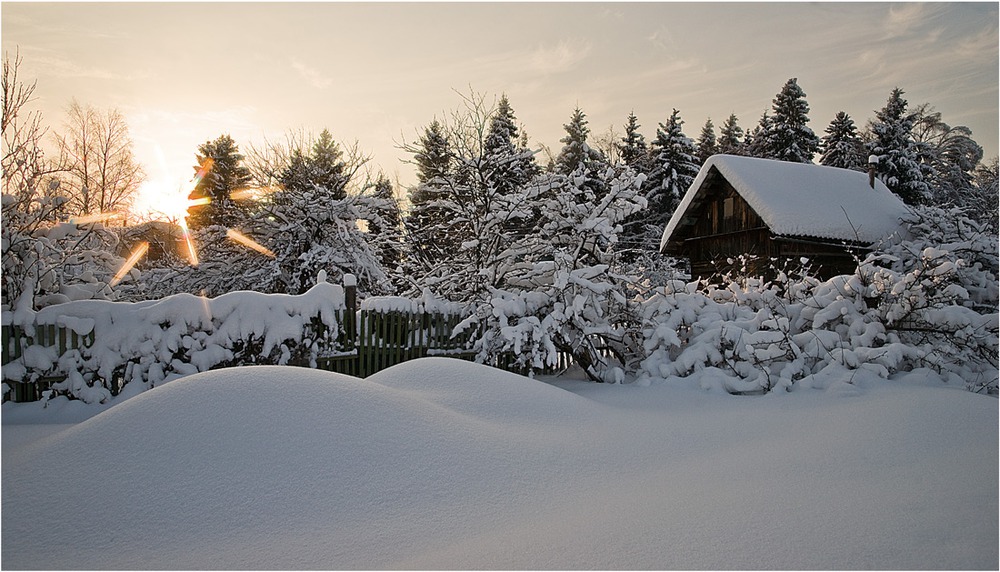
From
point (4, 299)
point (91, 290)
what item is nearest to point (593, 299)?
point (91, 290)

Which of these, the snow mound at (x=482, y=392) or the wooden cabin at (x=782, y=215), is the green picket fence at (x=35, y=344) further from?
the wooden cabin at (x=782, y=215)

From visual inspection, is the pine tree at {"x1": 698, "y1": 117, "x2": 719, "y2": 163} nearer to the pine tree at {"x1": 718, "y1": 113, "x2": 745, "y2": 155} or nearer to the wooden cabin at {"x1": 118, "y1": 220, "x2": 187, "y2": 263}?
the pine tree at {"x1": 718, "y1": 113, "x2": 745, "y2": 155}

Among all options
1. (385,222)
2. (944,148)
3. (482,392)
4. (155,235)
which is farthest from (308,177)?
(944,148)

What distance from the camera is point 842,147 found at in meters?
31.8

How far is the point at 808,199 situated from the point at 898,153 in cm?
1668

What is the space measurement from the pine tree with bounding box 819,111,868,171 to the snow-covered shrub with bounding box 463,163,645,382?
27.9m

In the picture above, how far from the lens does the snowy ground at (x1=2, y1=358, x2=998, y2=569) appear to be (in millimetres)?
2764

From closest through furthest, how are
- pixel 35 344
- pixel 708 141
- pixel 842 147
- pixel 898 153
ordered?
pixel 35 344 < pixel 898 153 < pixel 842 147 < pixel 708 141

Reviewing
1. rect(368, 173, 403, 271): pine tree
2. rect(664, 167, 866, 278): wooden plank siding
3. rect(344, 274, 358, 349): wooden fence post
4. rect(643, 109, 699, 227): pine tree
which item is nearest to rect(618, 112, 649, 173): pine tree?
rect(643, 109, 699, 227): pine tree

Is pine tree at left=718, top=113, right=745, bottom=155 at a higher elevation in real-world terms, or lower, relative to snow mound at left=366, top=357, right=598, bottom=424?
higher

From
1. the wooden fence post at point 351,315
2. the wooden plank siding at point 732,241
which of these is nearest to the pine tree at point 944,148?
the wooden plank siding at point 732,241

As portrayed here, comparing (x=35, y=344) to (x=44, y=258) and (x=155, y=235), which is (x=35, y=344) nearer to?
(x=44, y=258)

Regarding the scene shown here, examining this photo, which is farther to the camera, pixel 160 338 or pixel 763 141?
pixel 763 141

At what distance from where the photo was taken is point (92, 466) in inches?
134
